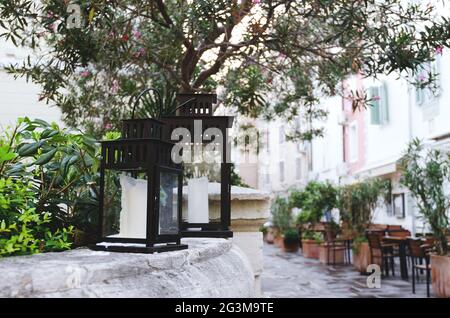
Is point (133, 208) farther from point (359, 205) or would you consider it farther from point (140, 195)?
point (359, 205)

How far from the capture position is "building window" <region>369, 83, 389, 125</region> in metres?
16.0

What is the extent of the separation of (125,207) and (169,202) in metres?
0.18

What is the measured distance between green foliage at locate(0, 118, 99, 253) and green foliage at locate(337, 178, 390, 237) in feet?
31.6

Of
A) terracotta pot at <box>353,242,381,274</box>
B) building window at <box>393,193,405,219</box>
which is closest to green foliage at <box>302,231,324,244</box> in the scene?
building window at <box>393,193,405,219</box>

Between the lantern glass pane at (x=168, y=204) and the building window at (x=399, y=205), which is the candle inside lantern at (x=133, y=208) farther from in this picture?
the building window at (x=399, y=205)

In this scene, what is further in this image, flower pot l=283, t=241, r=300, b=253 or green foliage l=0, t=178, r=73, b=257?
flower pot l=283, t=241, r=300, b=253

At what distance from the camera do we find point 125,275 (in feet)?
4.33

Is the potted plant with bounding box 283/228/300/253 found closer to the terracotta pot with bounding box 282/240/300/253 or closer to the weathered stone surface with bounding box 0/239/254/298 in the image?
the terracotta pot with bounding box 282/240/300/253

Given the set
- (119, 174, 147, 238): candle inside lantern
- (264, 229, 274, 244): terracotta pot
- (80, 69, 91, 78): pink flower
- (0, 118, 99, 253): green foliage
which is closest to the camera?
(119, 174, 147, 238): candle inside lantern

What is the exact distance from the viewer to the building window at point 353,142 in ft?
66.8

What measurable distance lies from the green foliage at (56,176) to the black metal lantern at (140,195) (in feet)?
0.61

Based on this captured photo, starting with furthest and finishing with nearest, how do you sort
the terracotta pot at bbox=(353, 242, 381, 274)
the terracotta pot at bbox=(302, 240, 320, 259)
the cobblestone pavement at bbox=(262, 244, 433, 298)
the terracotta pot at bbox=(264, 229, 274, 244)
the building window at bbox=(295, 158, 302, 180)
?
the building window at bbox=(295, 158, 302, 180)
the terracotta pot at bbox=(264, 229, 274, 244)
the terracotta pot at bbox=(302, 240, 320, 259)
the terracotta pot at bbox=(353, 242, 381, 274)
the cobblestone pavement at bbox=(262, 244, 433, 298)

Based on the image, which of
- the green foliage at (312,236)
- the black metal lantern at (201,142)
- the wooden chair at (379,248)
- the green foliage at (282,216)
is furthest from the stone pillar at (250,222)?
the green foliage at (282,216)

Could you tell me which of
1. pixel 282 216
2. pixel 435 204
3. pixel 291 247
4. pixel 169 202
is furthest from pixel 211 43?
pixel 282 216
